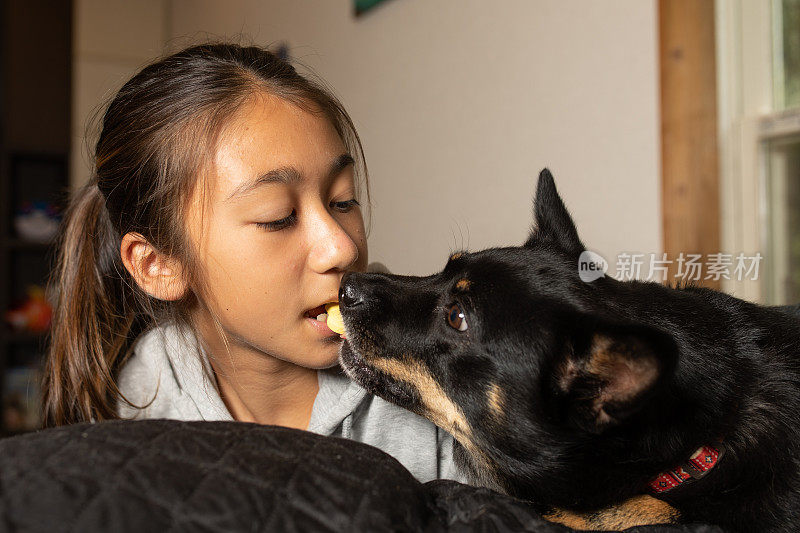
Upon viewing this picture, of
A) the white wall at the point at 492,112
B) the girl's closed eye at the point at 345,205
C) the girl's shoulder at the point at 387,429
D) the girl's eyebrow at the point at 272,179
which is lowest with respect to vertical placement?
the girl's shoulder at the point at 387,429

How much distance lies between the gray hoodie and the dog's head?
15cm

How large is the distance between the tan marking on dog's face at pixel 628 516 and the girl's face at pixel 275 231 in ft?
1.69

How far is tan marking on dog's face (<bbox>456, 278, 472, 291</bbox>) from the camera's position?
1.09 metres

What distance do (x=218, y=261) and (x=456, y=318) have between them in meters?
0.44

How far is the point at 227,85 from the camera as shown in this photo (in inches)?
50.0

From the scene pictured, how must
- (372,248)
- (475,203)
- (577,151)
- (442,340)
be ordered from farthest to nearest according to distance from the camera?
(372,248)
(475,203)
(577,151)
(442,340)

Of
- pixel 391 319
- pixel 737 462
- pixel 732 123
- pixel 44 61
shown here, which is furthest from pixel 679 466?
pixel 44 61

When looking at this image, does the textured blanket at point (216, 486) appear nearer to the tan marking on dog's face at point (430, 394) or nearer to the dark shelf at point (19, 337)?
the tan marking on dog's face at point (430, 394)

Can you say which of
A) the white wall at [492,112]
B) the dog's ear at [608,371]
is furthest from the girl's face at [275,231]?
the white wall at [492,112]

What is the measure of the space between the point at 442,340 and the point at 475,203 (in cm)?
162

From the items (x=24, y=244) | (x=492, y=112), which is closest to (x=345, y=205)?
(x=492, y=112)

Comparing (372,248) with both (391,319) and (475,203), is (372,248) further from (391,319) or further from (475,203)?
(391,319)

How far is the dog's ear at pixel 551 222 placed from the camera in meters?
1.24

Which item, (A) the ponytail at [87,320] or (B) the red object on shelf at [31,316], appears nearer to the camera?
(A) the ponytail at [87,320]
